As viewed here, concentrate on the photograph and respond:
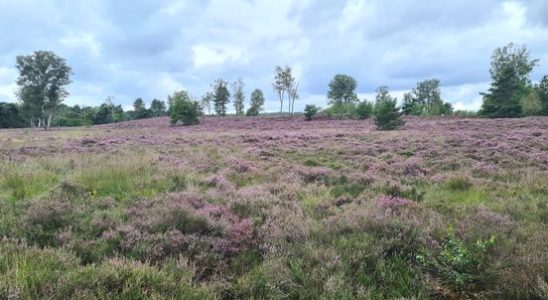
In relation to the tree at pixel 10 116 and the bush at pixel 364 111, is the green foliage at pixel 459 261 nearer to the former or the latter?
the bush at pixel 364 111

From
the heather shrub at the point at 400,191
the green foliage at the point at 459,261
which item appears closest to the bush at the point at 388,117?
the heather shrub at the point at 400,191

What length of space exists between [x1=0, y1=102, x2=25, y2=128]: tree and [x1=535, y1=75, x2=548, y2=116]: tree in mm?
80611

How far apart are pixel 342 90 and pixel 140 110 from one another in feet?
166

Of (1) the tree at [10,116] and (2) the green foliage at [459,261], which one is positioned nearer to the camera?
(2) the green foliage at [459,261]

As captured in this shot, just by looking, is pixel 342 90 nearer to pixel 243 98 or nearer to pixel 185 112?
pixel 243 98

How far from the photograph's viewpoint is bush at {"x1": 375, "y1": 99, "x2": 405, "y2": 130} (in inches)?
1158

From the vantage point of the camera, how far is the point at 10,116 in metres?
70.6

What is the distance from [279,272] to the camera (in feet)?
12.9

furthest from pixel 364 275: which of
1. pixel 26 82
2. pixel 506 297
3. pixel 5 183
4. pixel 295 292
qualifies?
pixel 26 82

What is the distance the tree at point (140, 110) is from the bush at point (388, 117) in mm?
78198

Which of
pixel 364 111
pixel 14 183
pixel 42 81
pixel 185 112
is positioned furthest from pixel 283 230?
pixel 42 81

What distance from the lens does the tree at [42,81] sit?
182 ft

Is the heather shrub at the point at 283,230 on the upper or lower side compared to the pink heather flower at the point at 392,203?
lower

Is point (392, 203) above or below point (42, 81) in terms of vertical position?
below
